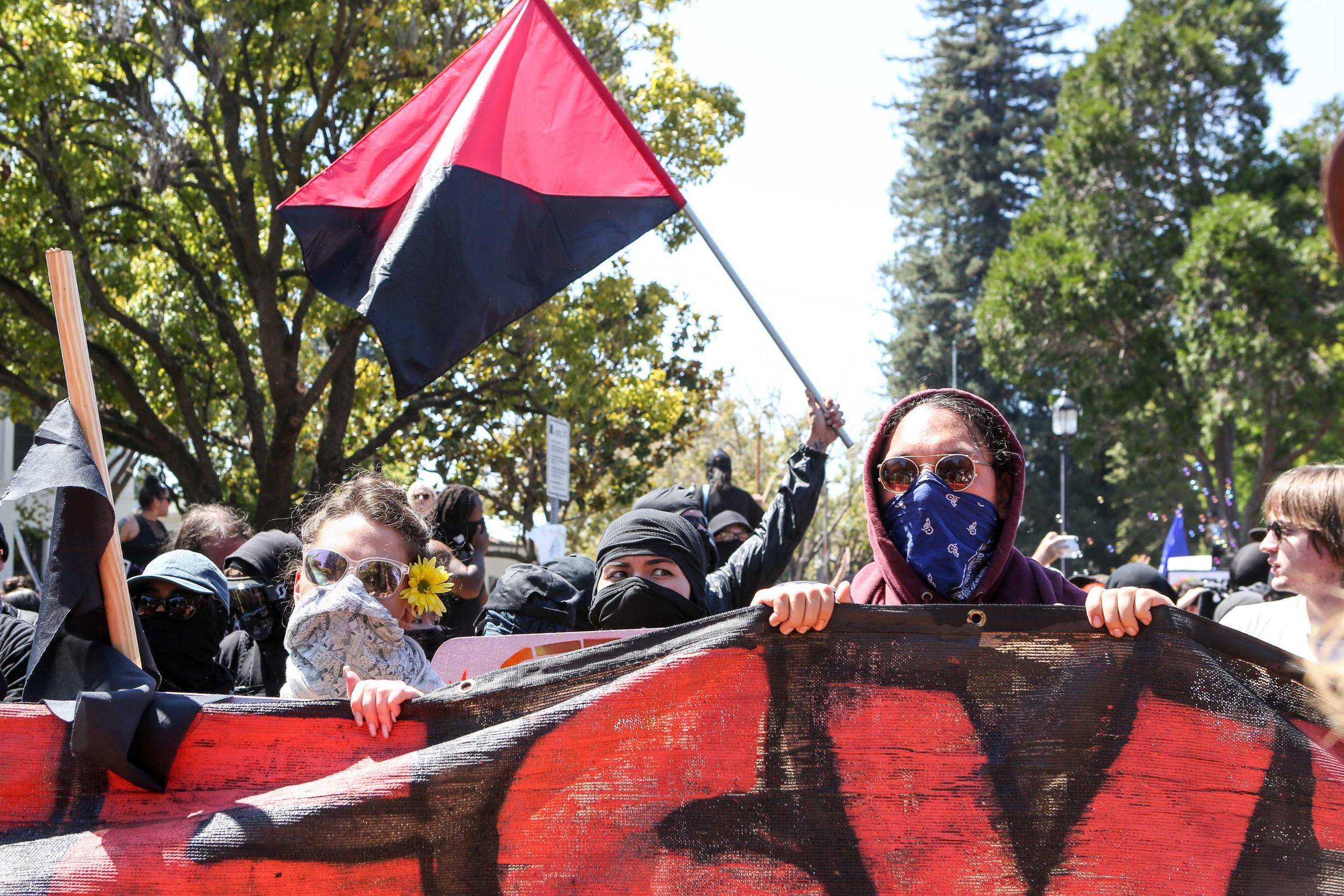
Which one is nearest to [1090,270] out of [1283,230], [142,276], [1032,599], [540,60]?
[1283,230]

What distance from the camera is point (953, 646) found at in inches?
87.5

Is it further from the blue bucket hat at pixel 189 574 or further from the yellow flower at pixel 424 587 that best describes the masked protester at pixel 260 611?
the yellow flower at pixel 424 587

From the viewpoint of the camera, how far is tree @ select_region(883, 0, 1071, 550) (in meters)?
45.0

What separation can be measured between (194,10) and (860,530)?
62.5 feet

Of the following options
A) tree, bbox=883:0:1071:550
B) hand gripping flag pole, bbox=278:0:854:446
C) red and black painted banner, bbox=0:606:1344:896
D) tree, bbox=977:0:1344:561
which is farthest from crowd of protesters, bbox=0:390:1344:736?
tree, bbox=883:0:1071:550

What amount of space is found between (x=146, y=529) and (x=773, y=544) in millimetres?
5194

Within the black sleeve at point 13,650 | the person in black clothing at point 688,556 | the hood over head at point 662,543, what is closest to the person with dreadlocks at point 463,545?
the person in black clothing at point 688,556

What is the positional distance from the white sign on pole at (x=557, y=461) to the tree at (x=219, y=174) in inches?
173

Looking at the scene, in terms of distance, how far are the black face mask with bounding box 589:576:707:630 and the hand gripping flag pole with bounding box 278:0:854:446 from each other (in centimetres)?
135

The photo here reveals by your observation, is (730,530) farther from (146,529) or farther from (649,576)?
(146,529)

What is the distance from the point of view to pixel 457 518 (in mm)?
5898

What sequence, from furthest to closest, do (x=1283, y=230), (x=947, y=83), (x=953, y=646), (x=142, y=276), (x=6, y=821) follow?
1. (x=947, y=83)
2. (x=1283, y=230)
3. (x=142, y=276)
4. (x=6, y=821)
5. (x=953, y=646)

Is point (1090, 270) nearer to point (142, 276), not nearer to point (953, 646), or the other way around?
point (142, 276)

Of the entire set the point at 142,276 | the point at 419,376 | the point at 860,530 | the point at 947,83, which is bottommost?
the point at 860,530
